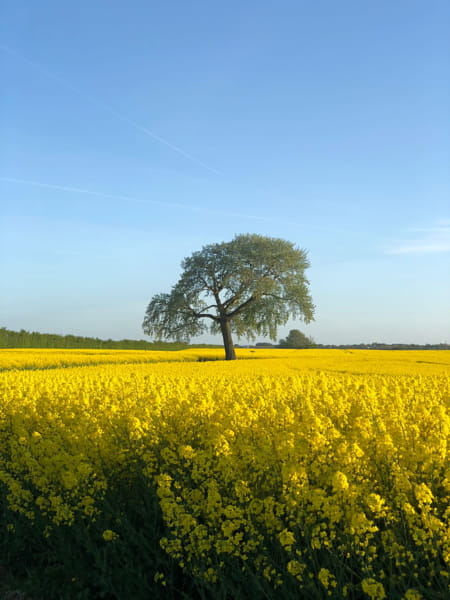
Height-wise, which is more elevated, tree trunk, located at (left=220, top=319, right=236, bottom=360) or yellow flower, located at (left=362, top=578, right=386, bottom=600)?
tree trunk, located at (left=220, top=319, right=236, bottom=360)

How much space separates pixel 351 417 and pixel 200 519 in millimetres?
2760

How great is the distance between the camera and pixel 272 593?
3.10 meters

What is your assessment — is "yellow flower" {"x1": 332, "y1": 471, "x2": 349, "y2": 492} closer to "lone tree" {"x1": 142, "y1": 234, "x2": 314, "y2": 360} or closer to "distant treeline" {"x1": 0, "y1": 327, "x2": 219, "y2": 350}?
"lone tree" {"x1": 142, "y1": 234, "x2": 314, "y2": 360}

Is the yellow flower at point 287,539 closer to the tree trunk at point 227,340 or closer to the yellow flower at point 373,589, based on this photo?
the yellow flower at point 373,589

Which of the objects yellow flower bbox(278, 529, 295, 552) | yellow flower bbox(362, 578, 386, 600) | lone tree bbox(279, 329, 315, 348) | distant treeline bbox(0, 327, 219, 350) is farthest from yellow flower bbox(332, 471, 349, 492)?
lone tree bbox(279, 329, 315, 348)

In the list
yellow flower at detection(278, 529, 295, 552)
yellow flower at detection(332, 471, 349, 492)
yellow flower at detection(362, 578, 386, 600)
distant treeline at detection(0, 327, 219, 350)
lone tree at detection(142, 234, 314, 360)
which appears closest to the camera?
yellow flower at detection(362, 578, 386, 600)

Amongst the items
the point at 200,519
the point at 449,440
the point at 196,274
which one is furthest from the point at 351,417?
the point at 196,274

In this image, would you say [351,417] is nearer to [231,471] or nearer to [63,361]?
[231,471]

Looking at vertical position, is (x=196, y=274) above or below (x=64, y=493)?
above

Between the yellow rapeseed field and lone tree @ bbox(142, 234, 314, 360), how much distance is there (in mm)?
23990

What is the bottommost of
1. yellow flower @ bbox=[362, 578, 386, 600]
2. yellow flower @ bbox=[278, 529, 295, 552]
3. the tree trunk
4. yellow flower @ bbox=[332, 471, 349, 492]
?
yellow flower @ bbox=[362, 578, 386, 600]

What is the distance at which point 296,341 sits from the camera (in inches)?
2334

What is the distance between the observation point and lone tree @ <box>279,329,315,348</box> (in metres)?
58.0

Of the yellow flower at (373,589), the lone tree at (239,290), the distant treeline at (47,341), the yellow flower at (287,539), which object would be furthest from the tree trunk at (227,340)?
the yellow flower at (373,589)
